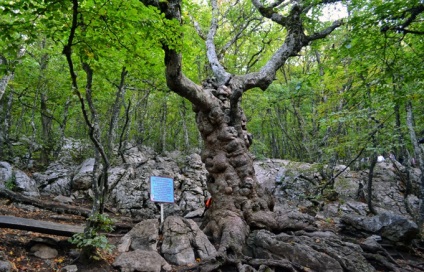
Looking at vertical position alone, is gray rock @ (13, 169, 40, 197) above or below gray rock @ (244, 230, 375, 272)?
above

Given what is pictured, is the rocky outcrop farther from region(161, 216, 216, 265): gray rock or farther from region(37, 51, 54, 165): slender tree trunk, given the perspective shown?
region(37, 51, 54, 165): slender tree trunk

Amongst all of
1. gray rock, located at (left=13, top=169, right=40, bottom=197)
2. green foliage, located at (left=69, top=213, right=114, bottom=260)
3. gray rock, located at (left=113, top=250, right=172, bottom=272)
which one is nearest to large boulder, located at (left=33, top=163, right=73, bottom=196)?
gray rock, located at (left=13, top=169, right=40, bottom=197)

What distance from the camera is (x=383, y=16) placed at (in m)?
5.29

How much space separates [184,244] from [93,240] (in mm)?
1852

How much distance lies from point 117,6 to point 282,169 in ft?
42.2

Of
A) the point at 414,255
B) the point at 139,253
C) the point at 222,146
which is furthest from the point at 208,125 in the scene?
the point at 414,255

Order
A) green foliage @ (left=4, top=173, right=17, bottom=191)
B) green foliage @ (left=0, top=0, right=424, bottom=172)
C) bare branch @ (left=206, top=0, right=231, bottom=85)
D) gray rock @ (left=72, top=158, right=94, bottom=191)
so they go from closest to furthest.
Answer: green foliage @ (left=0, top=0, right=424, bottom=172) → bare branch @ (left=206, top=0, right=231, bottom=85) → green foliage @ (left=4, top=173, right=17, bottom=191) → gray rock @ (left=72, top=158, right=94, bottom=191)

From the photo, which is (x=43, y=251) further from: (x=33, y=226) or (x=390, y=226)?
(x=390, y=226)

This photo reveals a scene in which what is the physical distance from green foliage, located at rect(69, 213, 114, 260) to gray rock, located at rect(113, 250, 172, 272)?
36 centimetres

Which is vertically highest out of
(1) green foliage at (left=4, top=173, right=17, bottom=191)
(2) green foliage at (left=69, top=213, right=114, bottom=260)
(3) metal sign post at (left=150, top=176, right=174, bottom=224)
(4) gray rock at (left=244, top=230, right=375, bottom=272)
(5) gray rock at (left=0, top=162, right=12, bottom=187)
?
(5) gray rock at (left=0, top=162, right=12, bottom=187)

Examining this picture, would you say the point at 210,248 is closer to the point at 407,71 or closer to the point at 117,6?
the point at 117,6

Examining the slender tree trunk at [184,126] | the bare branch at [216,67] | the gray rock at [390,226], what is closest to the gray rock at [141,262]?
the bare branch at [216,67]

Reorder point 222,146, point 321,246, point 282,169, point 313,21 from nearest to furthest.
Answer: point 321,246
point 222,146
point 313,21
point 282,169

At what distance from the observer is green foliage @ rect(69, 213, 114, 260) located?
14.7 feet
